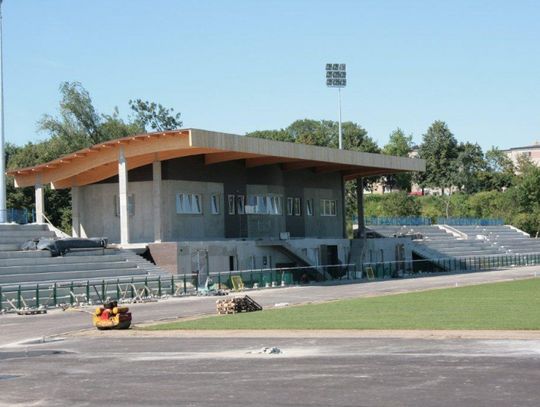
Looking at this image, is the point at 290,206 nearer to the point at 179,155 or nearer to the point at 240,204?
the point at 240,204

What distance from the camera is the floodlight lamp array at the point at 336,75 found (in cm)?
9006

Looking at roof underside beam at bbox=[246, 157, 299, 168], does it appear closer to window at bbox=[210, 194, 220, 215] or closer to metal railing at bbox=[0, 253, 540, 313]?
window at bbox=[210, 194, 220, 215]

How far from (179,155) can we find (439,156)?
9162 centimetres

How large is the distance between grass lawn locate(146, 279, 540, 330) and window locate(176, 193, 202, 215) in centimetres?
2129

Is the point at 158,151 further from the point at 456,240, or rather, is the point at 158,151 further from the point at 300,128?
the point at 300,128

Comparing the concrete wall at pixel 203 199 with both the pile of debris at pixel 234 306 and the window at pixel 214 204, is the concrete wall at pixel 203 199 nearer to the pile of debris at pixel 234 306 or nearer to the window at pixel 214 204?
the window at pixel 214 204

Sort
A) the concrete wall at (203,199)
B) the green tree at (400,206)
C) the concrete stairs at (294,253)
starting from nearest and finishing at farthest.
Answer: the concrete wall at (203,199)
the concrete stairs at (294,253)
the green tree at (400,206)

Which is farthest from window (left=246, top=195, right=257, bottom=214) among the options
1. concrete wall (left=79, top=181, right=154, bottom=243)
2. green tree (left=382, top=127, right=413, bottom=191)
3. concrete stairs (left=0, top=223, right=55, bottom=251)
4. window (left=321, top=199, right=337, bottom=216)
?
green tree (left=382, top=127, right=413, bottom=191)

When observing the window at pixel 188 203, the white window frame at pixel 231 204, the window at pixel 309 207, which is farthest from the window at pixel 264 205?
the window at pixel 188 203

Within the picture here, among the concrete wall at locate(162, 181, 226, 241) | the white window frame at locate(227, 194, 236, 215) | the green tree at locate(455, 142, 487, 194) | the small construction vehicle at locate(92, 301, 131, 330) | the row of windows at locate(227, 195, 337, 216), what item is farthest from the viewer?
the green tree at locate(455, 142, 487, 194)

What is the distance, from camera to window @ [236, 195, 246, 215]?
6806 cm

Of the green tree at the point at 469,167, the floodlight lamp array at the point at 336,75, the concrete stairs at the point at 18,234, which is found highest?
the floodlight lamp array at the point at 336,75

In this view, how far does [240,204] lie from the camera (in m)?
68.4

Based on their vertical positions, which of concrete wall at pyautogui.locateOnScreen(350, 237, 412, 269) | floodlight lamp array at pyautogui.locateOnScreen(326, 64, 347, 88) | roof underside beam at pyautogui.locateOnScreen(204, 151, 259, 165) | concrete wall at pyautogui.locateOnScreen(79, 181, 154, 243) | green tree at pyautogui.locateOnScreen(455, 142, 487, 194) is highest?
floodlight lamp array at pyautogui.locateOnScreen(326, 64, 347, 88)
